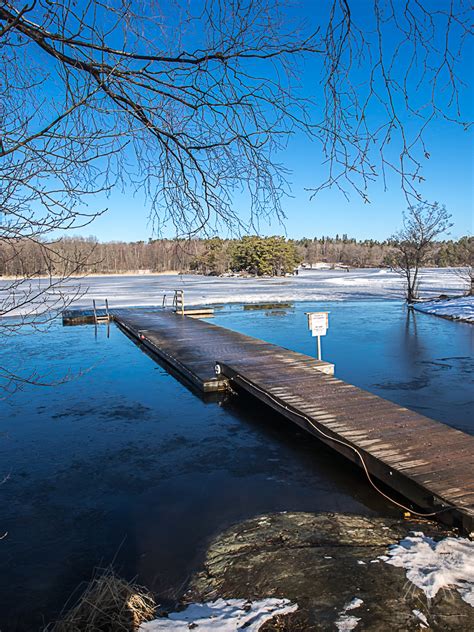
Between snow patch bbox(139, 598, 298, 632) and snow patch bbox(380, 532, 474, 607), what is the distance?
3.11ft

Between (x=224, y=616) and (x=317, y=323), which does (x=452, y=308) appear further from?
(x=224, y=616)

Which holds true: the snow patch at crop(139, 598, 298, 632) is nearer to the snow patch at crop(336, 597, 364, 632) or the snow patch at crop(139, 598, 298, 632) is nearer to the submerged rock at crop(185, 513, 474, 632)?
the submerged rock at crop(185, 513, 474, 632)

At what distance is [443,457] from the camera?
504cm

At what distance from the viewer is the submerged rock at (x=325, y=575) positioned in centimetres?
302

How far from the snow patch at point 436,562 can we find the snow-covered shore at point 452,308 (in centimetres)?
1803

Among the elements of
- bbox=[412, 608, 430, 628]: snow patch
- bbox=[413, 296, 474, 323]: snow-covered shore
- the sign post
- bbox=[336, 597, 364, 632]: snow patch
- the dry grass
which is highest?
the sign post

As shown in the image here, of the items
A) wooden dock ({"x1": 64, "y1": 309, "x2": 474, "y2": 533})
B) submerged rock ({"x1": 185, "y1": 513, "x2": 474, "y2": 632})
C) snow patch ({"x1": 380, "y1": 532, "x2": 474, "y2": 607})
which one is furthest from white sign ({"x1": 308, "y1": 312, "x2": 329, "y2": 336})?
snow patch ({"x1": 380, "y1": 532, "x2": 474, "y2": 607})

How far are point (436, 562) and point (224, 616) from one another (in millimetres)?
1676

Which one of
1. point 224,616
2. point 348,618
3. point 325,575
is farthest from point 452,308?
point 224,616

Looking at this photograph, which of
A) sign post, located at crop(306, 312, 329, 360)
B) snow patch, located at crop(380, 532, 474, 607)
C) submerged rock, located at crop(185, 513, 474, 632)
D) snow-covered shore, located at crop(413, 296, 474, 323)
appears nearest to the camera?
submerged rock, located at crop(185, 513, 474, 632)

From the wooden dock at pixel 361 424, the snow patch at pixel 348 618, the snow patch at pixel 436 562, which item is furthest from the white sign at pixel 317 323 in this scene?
the snow patch at pixel 348 618

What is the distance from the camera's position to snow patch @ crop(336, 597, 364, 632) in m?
2.95

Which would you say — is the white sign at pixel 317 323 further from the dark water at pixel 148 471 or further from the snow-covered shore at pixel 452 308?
the snow-covered shore at pixel 452 308

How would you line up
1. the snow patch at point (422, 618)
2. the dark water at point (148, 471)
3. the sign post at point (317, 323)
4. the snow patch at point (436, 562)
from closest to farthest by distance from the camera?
1. the snow patch at point (422, 618)
2. the snow patch at point (436, 562)
3. the dark water at point (148, 471)
4. the sign post at point (317, 323)
